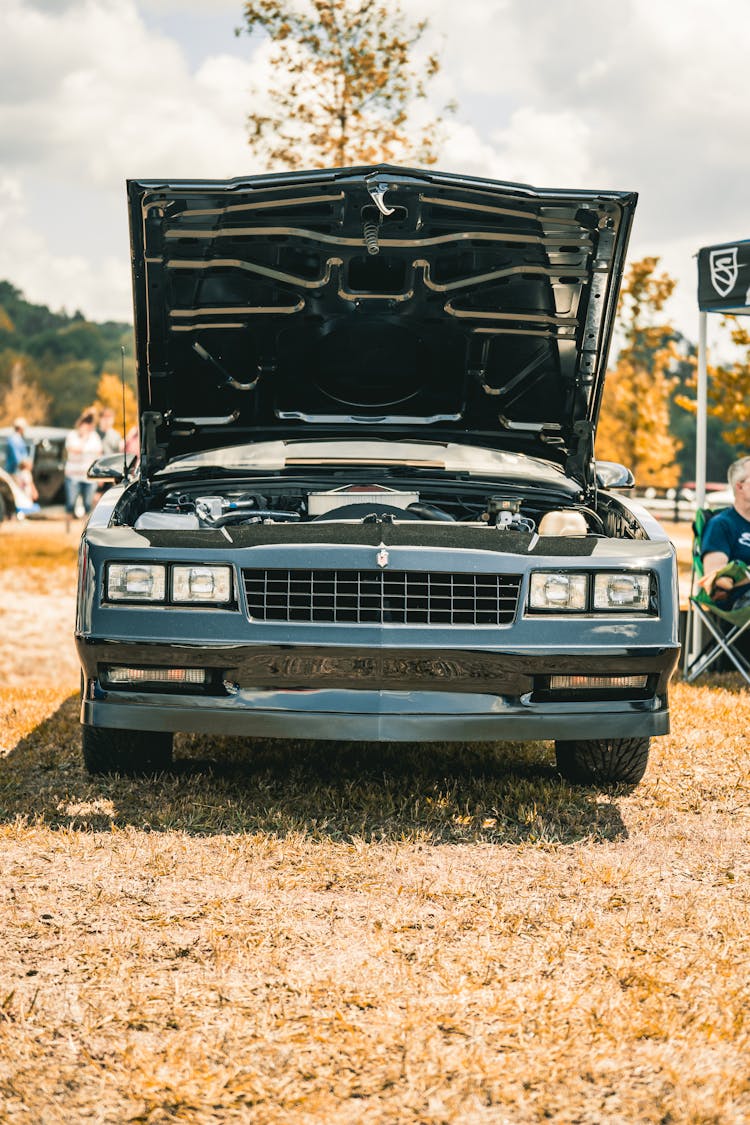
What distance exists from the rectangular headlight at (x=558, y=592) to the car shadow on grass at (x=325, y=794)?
2.35ft

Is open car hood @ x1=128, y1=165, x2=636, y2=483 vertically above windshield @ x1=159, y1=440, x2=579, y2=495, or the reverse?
open car hood @ x1=128, y1=165, x2=636, y2=483

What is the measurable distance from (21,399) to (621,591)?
2325 inches

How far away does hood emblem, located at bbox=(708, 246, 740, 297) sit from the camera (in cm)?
704

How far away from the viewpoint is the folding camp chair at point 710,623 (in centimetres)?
618

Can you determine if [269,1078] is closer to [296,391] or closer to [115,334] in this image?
[296,391]

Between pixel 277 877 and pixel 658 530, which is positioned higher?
pixel 658 530

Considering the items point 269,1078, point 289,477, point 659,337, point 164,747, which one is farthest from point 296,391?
point 659,337

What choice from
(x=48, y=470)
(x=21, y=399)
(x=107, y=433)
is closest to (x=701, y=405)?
(x=107, y=433)

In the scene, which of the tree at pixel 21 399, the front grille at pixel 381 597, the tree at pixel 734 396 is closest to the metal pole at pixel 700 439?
the front grille at pixel 381 597

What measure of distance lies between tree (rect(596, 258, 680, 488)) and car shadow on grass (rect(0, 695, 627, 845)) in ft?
50.5

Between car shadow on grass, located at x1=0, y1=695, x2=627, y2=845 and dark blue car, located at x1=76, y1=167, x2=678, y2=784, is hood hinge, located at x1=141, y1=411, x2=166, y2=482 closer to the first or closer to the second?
dark blue car, located at x1=76, y1=167, x2=678, y2=784

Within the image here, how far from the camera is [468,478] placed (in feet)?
15.6

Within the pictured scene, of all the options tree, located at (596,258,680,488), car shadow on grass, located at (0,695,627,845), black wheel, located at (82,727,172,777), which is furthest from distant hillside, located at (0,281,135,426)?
black wheel, located at (82,727,172,777)

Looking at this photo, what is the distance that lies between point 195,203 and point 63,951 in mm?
2817
